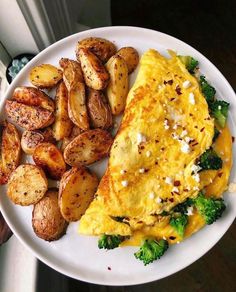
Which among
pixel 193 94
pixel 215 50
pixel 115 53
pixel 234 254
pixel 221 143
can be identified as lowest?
pixel 234 254

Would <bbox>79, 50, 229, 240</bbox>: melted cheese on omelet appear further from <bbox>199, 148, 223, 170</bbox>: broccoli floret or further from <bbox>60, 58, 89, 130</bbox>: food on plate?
<bbox>60, 58, 89, 130</bbox>: food on plate

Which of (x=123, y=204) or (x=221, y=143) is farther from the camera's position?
(x=221, y=143)

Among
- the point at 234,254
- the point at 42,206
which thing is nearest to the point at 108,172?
the point at 42,206

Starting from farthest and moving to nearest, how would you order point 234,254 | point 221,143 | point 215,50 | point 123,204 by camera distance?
point 215,50 → point 234,254 → point 221,143 → point 123,204

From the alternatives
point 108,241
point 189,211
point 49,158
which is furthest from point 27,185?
point 189,211

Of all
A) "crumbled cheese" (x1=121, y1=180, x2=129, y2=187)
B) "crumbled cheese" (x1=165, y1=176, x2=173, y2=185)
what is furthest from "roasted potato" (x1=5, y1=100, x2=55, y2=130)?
"crumbled cheese" (x1=165, y1=176, x2=173, y2=185)

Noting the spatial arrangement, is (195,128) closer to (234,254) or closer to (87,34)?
(87,34)
